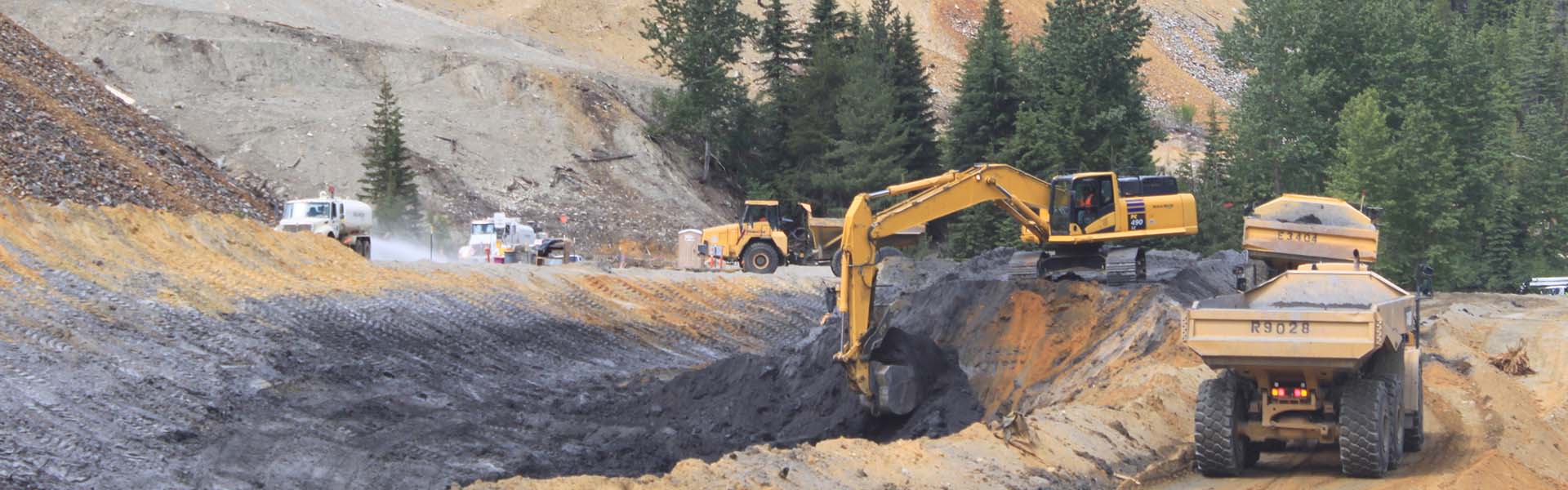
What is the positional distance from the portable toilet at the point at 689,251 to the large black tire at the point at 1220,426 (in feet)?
97.2

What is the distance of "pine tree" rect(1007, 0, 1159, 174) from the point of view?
51.9m

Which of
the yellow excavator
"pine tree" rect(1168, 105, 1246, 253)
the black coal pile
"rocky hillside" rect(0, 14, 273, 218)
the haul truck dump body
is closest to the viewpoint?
the black coal pile

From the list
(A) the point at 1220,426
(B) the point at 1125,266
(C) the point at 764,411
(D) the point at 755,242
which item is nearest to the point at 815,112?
(D) the point at 755,242

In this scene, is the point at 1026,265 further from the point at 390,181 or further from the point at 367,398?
the point at 390,181

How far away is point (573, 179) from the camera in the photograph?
2136 inches

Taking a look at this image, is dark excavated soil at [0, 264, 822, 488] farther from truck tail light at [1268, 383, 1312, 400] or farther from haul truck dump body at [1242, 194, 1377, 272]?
haul truck dump body at [1242, 194, 1377, 272]

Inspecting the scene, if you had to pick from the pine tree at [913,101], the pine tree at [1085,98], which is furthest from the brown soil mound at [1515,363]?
the pine tree at [913,101]

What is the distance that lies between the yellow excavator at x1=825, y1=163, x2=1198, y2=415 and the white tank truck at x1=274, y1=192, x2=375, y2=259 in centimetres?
1742

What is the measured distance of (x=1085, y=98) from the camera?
53.1 m

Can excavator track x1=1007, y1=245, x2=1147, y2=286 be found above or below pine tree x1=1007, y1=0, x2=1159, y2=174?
below

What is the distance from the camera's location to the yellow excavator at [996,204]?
17750 millimetres

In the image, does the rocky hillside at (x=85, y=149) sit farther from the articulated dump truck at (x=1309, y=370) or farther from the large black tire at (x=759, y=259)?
the articulated dump truck at (x=1309, y=370)

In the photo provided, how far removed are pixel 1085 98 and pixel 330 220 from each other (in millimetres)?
28570

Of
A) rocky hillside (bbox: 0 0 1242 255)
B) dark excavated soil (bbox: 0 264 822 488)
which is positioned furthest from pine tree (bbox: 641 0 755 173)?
dark excavated soil (bbox: 0 264 822 488)
